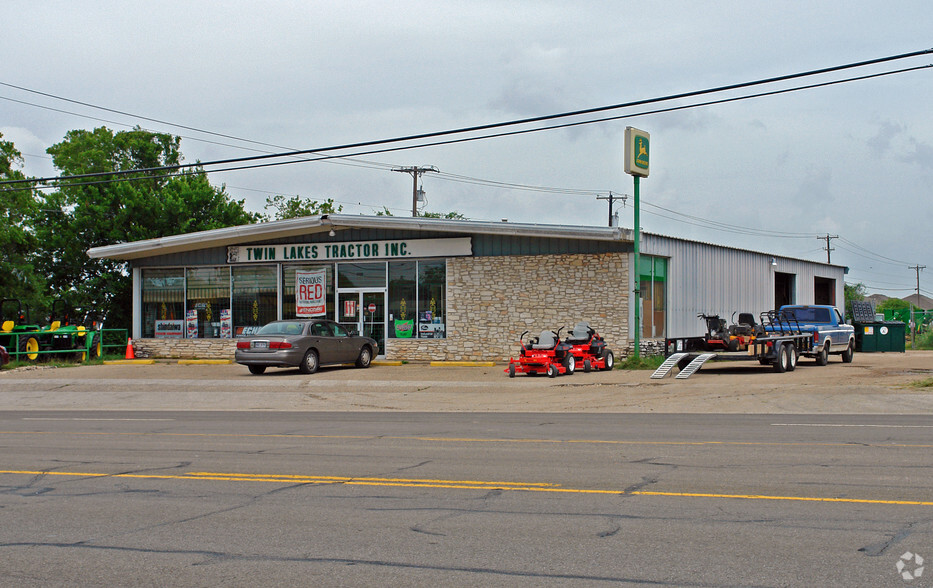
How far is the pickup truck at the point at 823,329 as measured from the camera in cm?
2694

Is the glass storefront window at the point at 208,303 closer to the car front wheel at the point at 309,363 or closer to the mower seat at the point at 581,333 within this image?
the car front wheel at the point at 309,363

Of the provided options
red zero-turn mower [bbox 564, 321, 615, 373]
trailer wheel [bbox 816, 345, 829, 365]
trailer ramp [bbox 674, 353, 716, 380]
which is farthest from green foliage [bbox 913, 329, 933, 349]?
red zero-turn mower [bbox 564, 321, 615, 373]

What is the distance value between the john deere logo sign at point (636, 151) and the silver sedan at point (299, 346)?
968 cm

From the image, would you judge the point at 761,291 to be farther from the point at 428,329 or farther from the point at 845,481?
the point at 845,481

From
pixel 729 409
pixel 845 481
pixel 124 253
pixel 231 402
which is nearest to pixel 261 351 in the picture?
pixel 231 402

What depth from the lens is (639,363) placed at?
25.0 meters

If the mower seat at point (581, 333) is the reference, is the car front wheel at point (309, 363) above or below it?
below

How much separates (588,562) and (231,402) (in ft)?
50.7

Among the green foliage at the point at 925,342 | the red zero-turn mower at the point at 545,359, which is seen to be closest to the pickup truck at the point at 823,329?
the red zero-turn mower at the point at 545,359

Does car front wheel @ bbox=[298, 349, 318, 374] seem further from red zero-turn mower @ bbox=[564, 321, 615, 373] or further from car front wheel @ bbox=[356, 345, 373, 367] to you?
red zero-turn mower @ bbox=[564, 321, 615, 373]

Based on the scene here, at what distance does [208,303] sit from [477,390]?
595 inches

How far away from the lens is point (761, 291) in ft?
115

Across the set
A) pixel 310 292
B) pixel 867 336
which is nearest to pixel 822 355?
pixel 867 336

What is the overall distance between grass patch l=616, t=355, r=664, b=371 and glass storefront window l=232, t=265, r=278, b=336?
1268 cm
